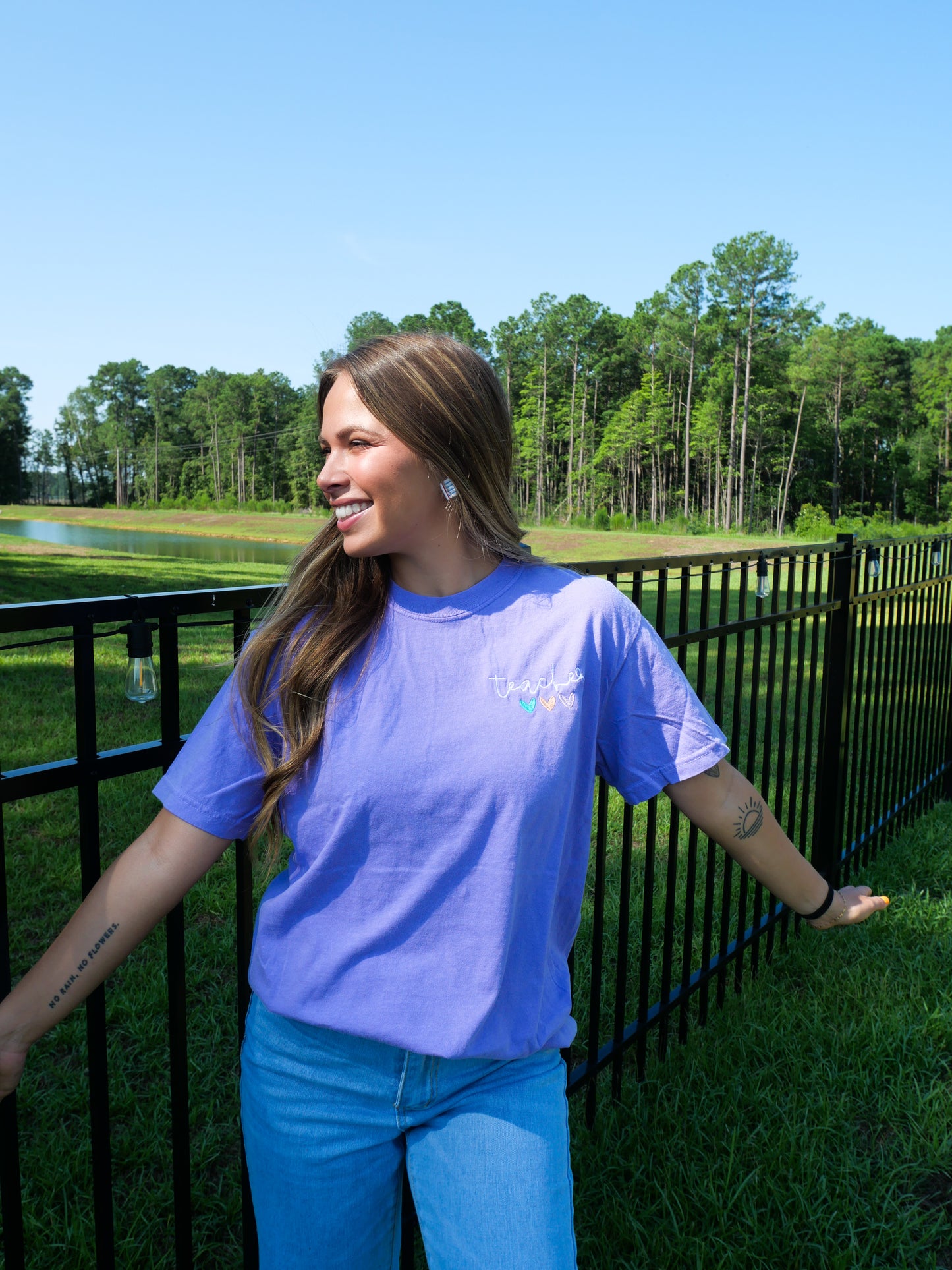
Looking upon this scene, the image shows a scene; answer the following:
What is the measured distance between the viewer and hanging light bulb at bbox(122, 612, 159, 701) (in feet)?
4.67

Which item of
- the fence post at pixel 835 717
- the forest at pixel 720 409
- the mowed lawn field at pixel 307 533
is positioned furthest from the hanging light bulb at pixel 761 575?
the forest at pixel 720 409

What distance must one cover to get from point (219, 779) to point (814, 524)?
6123 cm

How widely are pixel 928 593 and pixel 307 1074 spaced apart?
468 cm

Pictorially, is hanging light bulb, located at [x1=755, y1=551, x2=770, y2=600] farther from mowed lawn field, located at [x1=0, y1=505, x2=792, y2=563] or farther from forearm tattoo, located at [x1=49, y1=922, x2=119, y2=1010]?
Answer: mowed lawn field, located at [x1=0, y1=505, x2=792, y2=563]

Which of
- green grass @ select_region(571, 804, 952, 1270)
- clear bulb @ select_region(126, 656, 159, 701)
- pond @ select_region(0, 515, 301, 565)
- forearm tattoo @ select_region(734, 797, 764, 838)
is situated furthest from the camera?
pond @ select_region(0, 515, 301, 565)

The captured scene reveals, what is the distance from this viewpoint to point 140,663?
145cm

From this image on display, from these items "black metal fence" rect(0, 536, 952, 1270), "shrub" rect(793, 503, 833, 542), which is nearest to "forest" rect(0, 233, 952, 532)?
"shrub" rect(793, 503, 833, 542)

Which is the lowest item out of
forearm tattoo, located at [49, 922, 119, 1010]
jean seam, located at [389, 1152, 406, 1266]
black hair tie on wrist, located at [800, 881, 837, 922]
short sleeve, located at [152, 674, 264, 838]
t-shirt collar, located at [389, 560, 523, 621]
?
jean seam, located at [389, 1152, 406, 1266]

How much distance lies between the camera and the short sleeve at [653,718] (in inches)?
59.4

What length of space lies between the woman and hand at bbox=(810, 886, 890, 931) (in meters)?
0.61

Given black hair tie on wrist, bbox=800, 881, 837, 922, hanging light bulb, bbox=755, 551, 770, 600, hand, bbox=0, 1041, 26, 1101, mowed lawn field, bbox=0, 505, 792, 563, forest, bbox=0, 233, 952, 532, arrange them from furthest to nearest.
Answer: forest, bbox=0, 233, 952, 532
mowed lawn field, bbox=0, 505, 792, 563
hanging light bulb, bbox=755, 551, 770, 600
black hair tie on wrist, bbox=800, 881, 837, 922
hand, bbox=0, 1041, 26, 1101

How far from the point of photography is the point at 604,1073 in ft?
9.50

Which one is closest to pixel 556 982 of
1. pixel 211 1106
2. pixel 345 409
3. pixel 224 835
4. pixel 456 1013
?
pixel 456 1013

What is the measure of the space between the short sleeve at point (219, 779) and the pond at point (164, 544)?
21865mm
